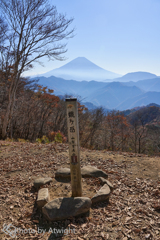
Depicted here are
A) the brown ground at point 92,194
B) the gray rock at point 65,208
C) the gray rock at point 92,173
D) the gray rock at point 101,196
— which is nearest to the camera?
the brown ground at point 92,194

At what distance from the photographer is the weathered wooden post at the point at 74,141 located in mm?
3686

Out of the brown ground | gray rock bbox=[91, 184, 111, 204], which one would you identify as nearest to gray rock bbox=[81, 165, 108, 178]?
the brown ground

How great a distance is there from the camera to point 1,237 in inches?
126

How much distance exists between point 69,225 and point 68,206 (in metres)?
0.37

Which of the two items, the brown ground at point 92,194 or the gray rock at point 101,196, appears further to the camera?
the gray rock at point 101,196

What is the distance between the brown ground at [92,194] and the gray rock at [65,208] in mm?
131

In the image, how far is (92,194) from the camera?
4.49 metres

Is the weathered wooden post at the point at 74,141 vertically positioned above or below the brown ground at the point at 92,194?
above

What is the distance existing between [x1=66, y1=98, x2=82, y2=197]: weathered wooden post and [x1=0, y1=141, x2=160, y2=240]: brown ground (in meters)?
0.70

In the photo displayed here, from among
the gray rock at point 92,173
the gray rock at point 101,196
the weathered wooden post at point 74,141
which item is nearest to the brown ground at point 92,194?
the gray rock at point 101,196

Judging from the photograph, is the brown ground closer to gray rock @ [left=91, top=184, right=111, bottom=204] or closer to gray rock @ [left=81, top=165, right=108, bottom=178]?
gray rock @ [left=91, top=184, right=111, bottom=204]

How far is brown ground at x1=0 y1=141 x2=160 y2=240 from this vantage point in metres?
3.31

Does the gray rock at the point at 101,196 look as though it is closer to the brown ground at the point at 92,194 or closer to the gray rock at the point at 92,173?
the brown ground at the point at 92,194

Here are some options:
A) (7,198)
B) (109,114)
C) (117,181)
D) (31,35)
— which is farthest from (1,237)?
(109,114)
